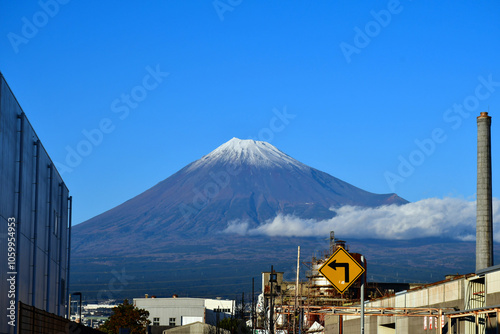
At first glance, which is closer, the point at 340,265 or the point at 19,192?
the point at 340,265

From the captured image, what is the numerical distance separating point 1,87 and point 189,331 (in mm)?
69584

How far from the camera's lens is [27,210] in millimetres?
34312

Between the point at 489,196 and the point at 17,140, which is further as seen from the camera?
the point at 489,196

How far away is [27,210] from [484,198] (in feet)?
124

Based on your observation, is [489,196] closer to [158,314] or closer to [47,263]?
[47,263]

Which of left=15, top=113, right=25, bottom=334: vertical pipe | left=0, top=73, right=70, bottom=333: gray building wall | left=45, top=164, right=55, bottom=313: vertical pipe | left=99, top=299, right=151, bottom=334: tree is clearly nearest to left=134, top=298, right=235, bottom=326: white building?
left=99, top=299, right=151, bottom=334: tree

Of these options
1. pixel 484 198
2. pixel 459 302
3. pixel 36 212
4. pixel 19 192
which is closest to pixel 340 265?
pixel 19 192

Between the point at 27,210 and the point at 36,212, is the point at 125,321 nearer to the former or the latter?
the point at 36,212

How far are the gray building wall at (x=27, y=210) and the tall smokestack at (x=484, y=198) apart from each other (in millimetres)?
29982

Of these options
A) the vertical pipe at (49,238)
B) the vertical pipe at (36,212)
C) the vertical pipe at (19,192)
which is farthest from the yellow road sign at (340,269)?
the vertical pipe at (49,238)

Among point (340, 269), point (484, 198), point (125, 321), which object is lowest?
point (125, 321)

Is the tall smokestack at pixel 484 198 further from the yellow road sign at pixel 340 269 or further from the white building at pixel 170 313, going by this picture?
the white building at pixel 170 313

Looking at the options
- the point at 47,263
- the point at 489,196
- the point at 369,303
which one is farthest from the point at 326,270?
the point at 369,303

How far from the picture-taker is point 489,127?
62156 millimetres
